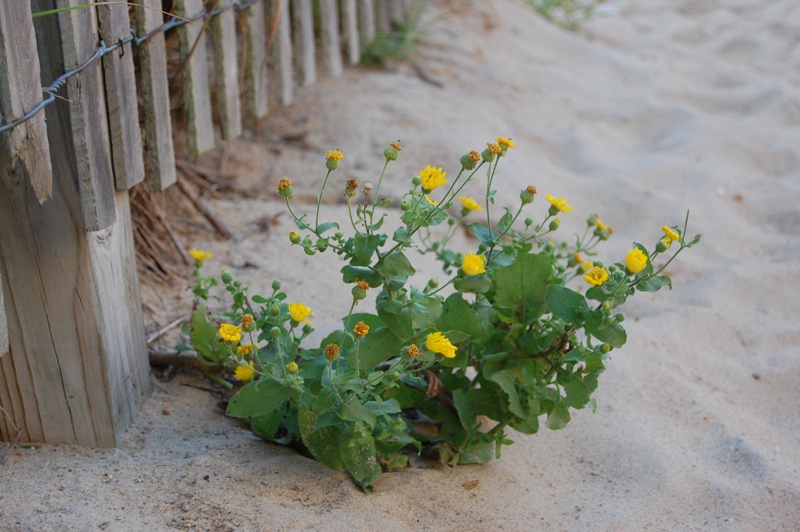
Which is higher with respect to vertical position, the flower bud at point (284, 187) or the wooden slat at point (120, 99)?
the wooden slat at point (120, 99)

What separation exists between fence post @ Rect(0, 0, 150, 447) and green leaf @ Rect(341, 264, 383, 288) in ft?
1.93

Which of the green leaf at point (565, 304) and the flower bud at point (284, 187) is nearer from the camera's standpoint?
the flower bud at point (284, 187)

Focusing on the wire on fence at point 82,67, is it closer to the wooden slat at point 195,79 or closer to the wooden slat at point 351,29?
the wooden slat at point 195,79

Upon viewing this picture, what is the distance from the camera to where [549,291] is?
2045mm

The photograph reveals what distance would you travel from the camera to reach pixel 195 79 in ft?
8.43

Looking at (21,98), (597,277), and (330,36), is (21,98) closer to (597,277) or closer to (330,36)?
(597,277)

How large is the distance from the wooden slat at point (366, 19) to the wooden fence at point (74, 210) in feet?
7.24

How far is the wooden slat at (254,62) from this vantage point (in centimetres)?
317

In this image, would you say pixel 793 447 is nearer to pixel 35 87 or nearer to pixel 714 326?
pixel 714 326

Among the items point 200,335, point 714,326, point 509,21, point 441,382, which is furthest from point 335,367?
point 509,21

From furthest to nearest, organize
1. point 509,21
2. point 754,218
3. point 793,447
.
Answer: point 509,21, point 754,218, point 793,447

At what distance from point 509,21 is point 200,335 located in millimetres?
4287

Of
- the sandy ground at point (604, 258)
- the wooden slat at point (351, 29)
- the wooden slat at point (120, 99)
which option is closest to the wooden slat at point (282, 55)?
the sandy ground at point (604, 258)

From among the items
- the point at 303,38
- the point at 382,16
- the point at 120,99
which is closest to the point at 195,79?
the point at 120,99
